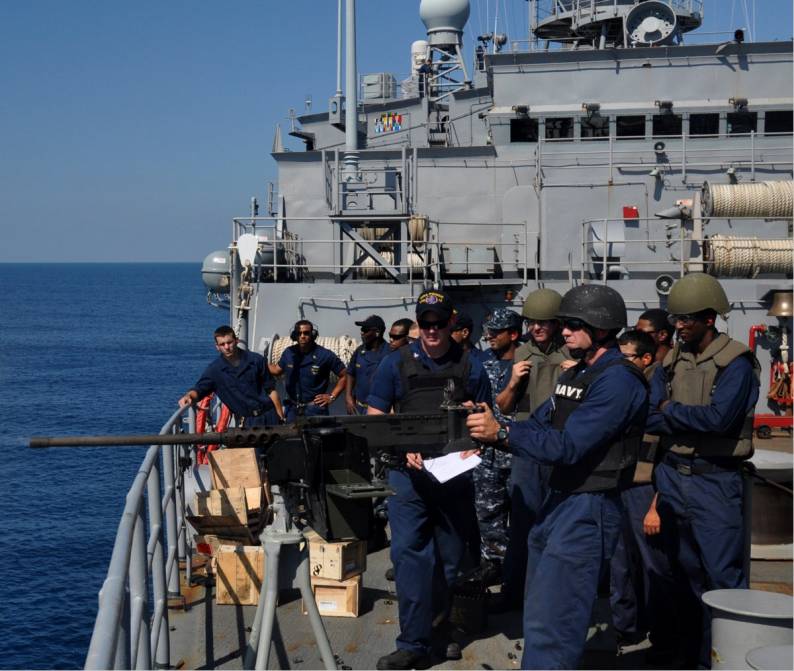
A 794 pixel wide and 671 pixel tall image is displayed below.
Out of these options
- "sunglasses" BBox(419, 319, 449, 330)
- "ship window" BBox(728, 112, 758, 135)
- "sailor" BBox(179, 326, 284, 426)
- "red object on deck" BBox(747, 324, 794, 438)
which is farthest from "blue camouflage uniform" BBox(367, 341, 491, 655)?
"ship window" BBox(728, 112, 758, 135)

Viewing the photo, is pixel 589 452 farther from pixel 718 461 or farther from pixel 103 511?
pixel 103 511

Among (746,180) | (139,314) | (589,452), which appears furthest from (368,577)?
(139,314)

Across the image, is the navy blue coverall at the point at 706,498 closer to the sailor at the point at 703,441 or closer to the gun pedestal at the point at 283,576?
the sailor at the point at 703,441

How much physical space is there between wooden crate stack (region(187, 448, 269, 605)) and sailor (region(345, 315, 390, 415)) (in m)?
1.69

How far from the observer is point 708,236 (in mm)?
13719

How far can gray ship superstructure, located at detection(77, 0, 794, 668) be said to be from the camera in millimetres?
13258

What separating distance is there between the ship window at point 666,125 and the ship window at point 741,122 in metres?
0.78

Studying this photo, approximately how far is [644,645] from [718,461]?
1.27 m

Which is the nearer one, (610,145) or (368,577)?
(368,577)

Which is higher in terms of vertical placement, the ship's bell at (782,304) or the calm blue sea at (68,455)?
the ship's bell at (782,304)

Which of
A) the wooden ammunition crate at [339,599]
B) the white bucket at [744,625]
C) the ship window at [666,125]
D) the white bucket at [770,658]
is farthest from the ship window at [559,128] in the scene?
the white bucket at [770,658]

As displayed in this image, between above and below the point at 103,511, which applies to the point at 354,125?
above

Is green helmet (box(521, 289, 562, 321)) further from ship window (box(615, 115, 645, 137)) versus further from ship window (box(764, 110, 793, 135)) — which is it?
ship window (box(764, 110, 793, 135))

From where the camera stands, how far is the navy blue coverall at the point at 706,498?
16.5 ft
